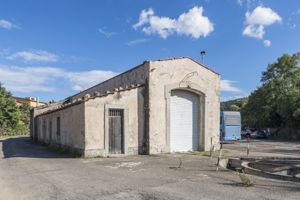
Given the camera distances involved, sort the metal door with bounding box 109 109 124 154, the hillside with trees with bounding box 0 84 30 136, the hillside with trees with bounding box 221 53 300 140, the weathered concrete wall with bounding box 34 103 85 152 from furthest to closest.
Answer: the hillside with trees with bounding box 0 84 30 136, the hillside with trees with bounding box 221 53 300 140, the metal door with bounding box 109 109 124 154, the weathered concrete wall with bounding box 34 103 85 152

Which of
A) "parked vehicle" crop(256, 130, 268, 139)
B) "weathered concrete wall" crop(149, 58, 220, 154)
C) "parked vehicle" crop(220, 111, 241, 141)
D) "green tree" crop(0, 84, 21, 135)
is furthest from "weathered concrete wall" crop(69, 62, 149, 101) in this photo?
"green tree" crop(0, 84, 21, 135)

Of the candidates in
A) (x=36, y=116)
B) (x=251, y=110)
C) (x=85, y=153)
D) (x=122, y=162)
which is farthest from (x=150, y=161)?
(x=251, y=110)

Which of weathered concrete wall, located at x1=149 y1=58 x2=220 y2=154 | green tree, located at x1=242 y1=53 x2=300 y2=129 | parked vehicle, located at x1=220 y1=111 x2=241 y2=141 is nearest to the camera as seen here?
weathered concrete wall, located at x1=149 y1=58 x2=220 y2=154

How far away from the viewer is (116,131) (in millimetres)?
16875

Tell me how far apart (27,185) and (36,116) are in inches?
1057

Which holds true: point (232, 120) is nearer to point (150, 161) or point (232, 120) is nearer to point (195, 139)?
point (195, 139)

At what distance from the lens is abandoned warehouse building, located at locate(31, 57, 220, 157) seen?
53.4 feet

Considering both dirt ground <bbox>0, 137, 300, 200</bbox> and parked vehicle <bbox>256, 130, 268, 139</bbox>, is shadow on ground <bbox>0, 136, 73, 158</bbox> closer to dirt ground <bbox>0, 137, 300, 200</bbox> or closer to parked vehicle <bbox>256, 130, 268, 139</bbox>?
dirt ground <bbox>0, 137, 300, 200</bbox>

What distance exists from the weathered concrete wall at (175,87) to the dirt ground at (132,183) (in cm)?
430

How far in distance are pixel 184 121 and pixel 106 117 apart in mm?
4972

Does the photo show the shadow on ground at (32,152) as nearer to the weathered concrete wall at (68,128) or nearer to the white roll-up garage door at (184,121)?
the weathered concrete wall at (68,128)

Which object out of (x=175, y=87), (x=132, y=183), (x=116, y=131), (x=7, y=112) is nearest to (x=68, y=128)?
(x=116, y=131)

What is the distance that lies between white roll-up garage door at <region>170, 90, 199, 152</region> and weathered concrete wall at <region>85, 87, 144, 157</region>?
2.06 meters

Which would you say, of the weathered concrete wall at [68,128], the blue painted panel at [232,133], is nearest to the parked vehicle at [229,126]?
the blue painted panel at [232,133]
